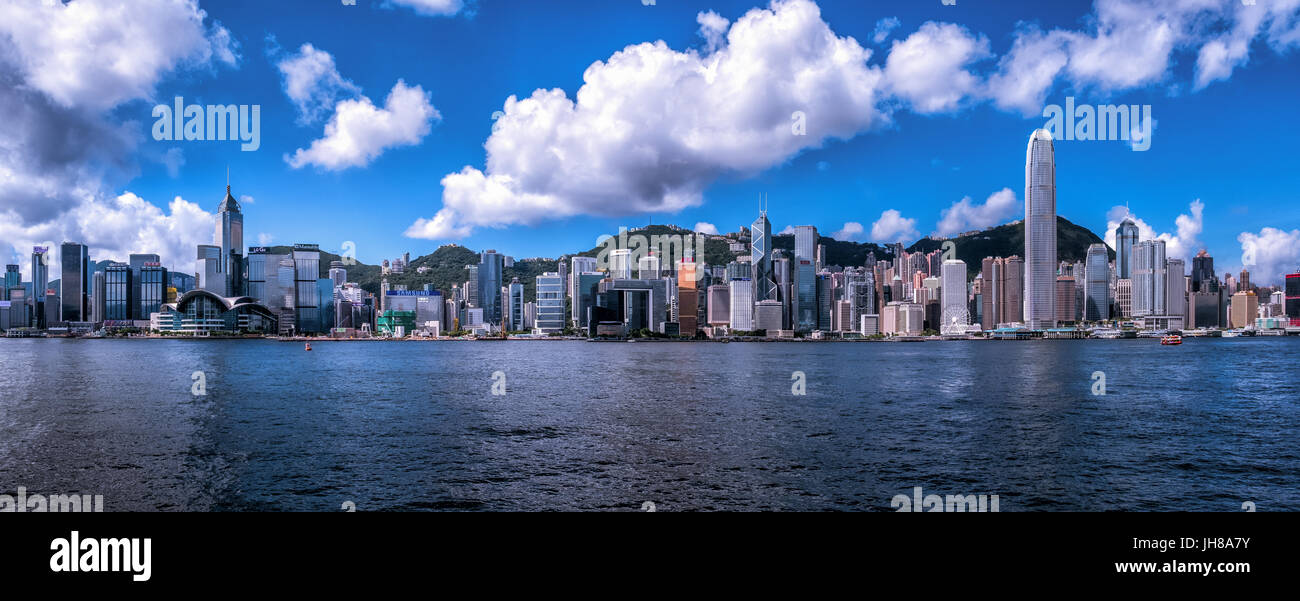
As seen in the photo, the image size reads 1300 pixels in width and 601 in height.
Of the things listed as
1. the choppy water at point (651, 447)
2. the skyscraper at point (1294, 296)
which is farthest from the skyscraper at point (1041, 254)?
the choppy water at point (651, 447)

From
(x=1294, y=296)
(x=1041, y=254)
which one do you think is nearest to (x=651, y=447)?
(x=1041, y=254)

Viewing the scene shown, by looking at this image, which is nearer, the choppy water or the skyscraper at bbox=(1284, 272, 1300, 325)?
the choppy water

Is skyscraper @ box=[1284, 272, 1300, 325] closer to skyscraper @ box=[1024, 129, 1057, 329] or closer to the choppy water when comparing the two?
skyscraper @ box=[1024, 129, 1057, 329]

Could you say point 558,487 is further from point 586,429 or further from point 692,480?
point 586,429

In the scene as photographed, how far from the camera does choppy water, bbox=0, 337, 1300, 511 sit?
16891 millimetres

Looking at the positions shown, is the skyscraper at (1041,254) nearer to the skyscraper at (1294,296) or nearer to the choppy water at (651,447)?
the skyscraper at (1294,296)

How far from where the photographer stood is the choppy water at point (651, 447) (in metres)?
16.9

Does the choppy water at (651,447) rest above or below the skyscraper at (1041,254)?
below

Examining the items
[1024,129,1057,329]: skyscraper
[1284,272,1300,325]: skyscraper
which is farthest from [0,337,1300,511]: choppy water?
[1284,272,1300,325]: skyscraper

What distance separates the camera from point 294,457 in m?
21.3
